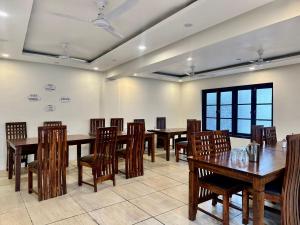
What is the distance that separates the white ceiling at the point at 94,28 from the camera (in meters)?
2.64

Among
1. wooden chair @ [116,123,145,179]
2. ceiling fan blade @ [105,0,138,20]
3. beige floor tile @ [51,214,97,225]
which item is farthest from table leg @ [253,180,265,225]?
wooden chair @ [116,123,145,179]

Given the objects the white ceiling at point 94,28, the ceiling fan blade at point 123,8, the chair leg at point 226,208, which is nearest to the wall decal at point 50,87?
the white ceiling at point 94,28

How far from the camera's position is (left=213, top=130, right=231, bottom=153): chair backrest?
2.90 metres

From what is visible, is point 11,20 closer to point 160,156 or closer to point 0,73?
point 0,73

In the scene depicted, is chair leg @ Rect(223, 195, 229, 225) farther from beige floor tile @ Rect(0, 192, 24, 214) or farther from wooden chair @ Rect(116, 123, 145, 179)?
beige floor tile @ Rect(0, 192, 24, 214)

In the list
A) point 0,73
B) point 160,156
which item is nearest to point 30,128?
point 0,73

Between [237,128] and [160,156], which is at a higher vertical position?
[237,128]

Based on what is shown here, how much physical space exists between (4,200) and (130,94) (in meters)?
4.63

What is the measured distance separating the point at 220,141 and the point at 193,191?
837mm

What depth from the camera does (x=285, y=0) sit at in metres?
2.47

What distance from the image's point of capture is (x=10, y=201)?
3061 millimetres

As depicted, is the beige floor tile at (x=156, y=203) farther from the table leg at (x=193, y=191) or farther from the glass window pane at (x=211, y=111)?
the glass window pane at (x=211, y=111)

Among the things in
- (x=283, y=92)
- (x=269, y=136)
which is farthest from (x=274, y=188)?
(x=283, y=92)

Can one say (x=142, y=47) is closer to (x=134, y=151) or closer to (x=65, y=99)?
(x=134, y=151)
